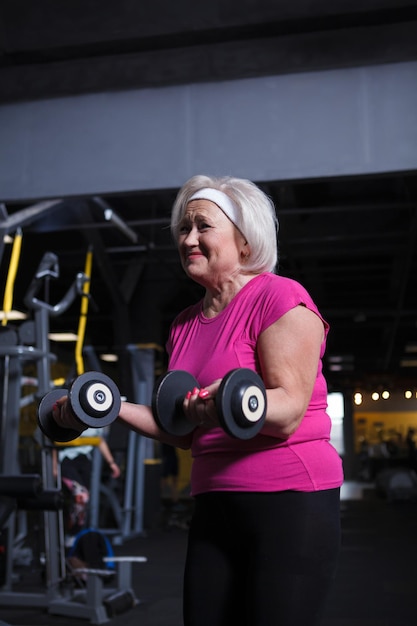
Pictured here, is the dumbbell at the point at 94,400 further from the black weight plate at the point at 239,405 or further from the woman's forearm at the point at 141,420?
the black weight plate at the point at 239,405

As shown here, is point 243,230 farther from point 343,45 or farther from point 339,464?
point 343,45

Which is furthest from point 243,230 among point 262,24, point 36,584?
point 36,584

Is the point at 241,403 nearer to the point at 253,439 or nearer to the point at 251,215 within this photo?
the point at 253,439

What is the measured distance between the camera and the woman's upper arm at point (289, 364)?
88 centimetres

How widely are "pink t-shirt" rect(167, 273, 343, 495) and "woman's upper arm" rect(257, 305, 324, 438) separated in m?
0.02

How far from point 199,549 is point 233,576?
0.20ft

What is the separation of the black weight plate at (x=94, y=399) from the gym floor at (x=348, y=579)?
2.30 m

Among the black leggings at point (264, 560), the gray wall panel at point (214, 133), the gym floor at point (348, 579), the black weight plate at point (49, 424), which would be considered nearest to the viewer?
the black leggings at point (264, 560)

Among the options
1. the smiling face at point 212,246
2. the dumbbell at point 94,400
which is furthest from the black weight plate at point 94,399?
the smiling face at point 212,246

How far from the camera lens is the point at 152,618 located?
3.07 m

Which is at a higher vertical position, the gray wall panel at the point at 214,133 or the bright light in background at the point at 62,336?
the bright light in background at the point at 62,336

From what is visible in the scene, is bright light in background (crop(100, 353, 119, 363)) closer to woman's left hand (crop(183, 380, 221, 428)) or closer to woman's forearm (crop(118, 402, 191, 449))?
woman's forearm (crop(118, 402, 191, 449))

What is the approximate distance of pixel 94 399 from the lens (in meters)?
0.93

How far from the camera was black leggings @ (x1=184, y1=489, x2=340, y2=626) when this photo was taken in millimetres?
904
